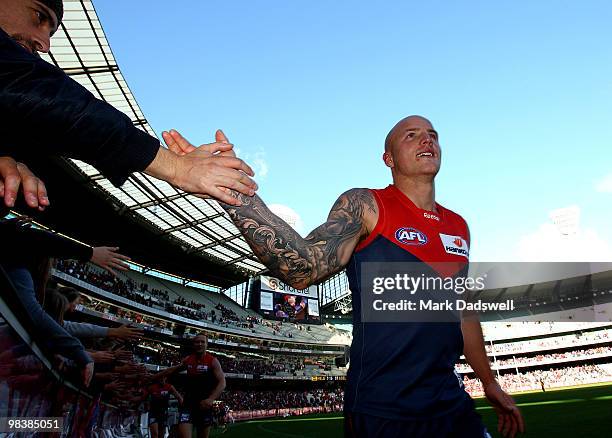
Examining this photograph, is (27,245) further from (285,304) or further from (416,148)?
(285,304)

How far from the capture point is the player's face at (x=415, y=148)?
10.0 feet

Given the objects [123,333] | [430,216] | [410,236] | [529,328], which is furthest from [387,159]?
[529,328]

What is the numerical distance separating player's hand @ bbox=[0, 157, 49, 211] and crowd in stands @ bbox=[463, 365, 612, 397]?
2006 inches

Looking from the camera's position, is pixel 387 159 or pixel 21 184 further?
pixel 387 159

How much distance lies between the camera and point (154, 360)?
38.2 meters

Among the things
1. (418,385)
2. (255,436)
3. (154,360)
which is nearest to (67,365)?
(418,385)

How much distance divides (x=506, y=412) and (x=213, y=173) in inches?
102

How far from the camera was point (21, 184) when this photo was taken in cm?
161

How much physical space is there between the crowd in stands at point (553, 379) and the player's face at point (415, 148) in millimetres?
49157

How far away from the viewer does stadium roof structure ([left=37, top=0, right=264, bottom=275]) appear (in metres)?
18.9

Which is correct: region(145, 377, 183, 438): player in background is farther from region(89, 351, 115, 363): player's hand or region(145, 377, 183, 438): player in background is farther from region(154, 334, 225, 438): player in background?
region(89, 351, 115, 363): player's hand

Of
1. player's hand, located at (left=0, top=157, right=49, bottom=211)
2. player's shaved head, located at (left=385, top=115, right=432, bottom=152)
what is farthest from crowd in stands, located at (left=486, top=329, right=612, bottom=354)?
player's hand, located at (left=0, top=157, right=49, bottom=211)

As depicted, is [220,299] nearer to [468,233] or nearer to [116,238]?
[116,238]

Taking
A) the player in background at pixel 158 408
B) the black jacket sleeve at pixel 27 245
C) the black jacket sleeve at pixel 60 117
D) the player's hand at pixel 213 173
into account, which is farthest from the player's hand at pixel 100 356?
the player in background at pixel 158 408
